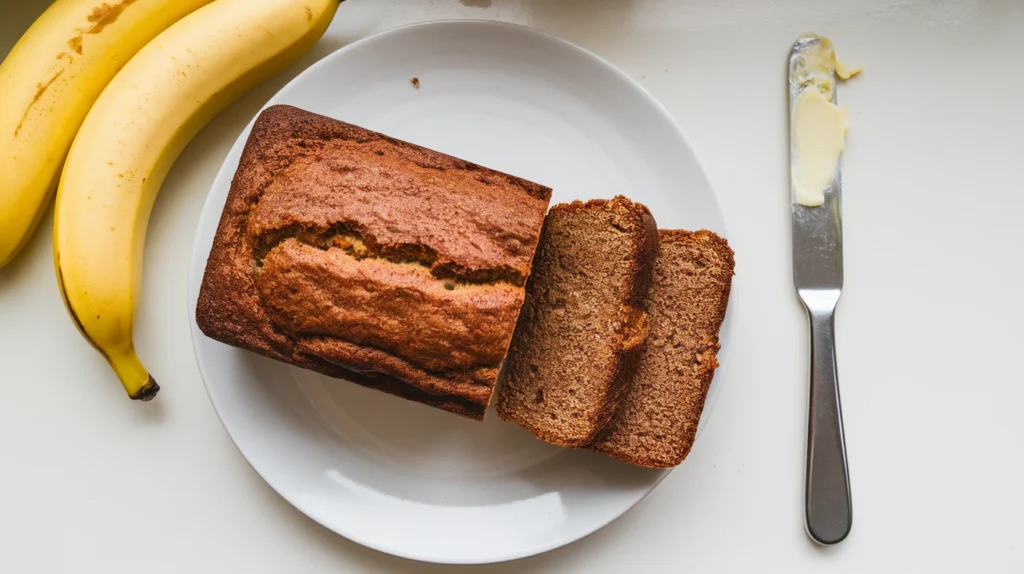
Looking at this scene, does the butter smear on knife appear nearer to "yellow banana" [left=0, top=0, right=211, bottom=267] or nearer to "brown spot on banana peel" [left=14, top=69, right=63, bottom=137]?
"yellow banana" [left=0, top=0, right=211, bottom=267]

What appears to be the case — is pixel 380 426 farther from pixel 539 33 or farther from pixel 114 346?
pixel 539 33

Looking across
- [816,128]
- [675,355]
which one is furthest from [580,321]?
[816,128]

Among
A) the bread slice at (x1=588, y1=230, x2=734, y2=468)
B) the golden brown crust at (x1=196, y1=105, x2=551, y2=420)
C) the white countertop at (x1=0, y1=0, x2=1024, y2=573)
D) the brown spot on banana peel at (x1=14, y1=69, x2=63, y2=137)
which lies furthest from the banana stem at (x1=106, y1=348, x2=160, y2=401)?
the bread slice at (x1=588, y1=230, x2=734, y2=468)

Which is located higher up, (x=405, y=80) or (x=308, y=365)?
(x=405, y=80)

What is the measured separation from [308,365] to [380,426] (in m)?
0.47

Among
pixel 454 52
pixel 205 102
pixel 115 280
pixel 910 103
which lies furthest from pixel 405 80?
pixel 910 103

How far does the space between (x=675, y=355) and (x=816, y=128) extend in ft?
3.17

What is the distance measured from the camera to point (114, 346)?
2.06m

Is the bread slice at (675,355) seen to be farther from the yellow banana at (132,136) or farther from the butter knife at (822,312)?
the yellow banana at (132,136)

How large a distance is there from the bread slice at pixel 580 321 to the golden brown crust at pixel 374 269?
0.20m

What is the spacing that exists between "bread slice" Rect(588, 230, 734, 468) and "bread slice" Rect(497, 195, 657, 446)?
81 mm

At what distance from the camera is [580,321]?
1949 millimetres

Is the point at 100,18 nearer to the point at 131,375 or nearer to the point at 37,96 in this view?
the point at 37,96

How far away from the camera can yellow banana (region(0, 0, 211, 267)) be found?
6.66ft
